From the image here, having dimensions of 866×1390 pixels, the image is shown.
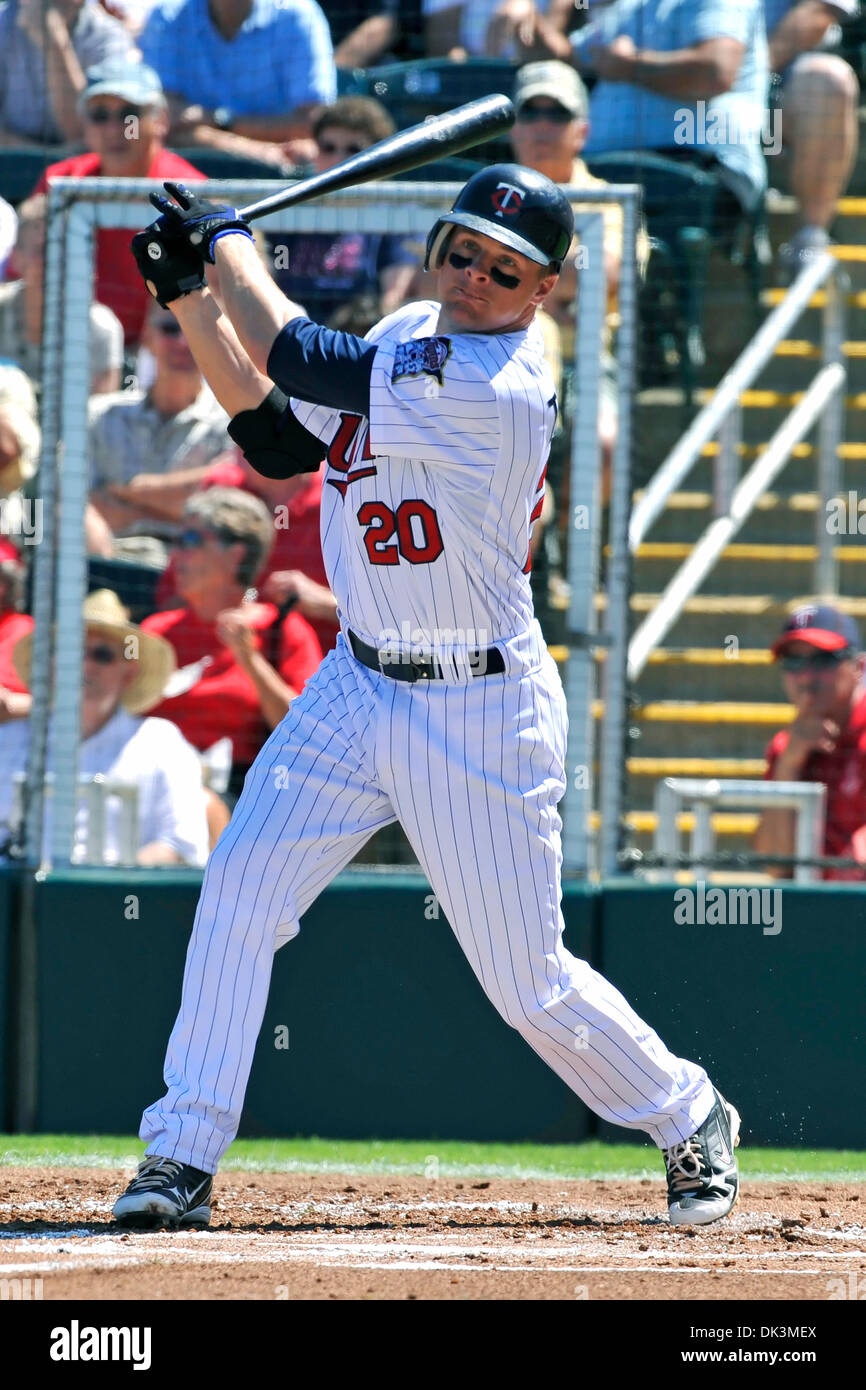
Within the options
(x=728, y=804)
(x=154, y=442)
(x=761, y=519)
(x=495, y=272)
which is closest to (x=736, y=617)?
(x=761, y=519)

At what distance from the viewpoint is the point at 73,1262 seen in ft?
9.44

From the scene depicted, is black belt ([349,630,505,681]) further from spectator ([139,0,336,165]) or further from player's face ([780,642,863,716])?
spectator ([139,0,336,165])

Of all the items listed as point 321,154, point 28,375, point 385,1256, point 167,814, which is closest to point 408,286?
point 321,154

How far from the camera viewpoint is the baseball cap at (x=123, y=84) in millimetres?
6102

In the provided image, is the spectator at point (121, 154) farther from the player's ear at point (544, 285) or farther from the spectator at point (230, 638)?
the player's ear at point (544, 285)

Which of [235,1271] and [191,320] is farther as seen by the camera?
[191,320]

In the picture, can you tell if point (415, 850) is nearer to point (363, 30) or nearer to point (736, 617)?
point (736, 617)

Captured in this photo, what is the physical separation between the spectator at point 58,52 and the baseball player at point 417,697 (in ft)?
10.3

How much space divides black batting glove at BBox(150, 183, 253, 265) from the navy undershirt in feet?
0.81

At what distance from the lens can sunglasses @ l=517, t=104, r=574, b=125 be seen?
19.7 feet

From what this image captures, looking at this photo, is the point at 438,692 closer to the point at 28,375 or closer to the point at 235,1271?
the point at 235,1271

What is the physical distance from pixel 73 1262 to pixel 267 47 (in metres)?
4.93

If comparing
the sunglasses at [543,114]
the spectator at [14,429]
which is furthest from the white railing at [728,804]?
the sunglasses at [543,114]
